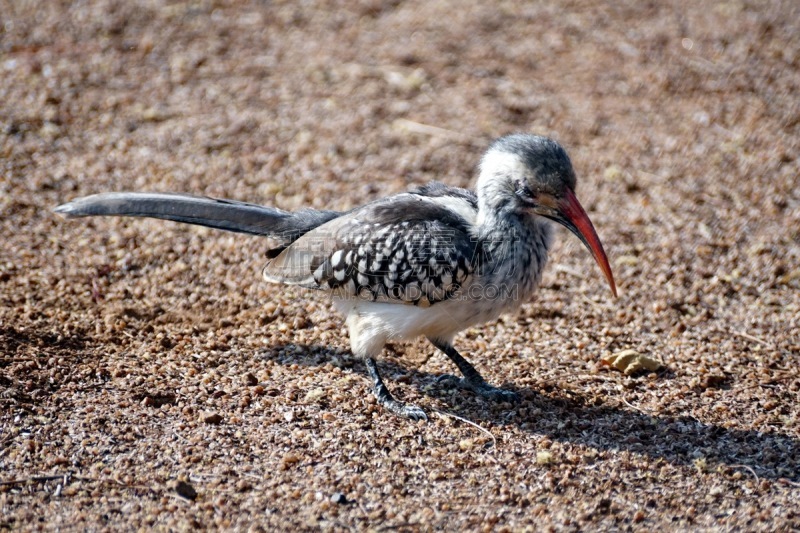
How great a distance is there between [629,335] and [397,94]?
12.0 ft

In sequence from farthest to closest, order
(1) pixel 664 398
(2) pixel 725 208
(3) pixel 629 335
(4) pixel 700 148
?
1. (4) pixel 700 148
2. (2) pixel 725 208
3. (3) pixel 629 335
4. (1) pixel 664 398

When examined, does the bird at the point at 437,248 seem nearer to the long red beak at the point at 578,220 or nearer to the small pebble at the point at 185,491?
the long red beak at the point at 578,220

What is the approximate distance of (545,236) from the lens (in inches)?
182

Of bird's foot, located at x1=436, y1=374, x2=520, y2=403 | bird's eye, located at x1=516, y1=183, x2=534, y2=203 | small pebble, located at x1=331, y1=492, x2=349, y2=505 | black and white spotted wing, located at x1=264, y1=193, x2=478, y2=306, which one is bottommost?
bird's foot, located at x1=436, y1=374, x2=520, y2=403

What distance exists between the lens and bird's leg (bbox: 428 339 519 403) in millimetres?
4531

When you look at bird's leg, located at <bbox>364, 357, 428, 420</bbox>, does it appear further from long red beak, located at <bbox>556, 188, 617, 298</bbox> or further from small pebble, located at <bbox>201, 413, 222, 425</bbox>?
long red beak, located at <bbox>556, 188, 617, 298</bbox>

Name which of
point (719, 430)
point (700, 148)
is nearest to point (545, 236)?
point (719, 430)

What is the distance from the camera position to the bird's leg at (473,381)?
453cm

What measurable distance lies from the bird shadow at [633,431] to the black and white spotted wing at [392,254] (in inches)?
23.8

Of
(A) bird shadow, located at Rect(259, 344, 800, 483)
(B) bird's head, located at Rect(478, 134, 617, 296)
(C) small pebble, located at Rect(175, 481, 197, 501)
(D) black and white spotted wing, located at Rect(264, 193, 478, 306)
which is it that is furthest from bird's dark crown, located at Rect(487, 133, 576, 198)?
(C) small pebble, located at Rect(175, 481, 197, 501)

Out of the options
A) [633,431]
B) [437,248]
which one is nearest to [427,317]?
[437,248]

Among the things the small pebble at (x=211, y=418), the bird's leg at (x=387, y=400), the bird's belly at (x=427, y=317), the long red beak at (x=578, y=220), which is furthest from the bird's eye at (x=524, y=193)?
the small pebble at (x=211, y=418)

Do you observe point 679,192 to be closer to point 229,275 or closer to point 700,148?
point 700,148

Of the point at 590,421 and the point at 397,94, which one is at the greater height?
the point at 397,94
